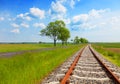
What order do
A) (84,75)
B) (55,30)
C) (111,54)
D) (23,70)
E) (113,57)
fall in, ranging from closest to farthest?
(84,75) < (23,70) < (113,57) < (111,54) < (55,30)

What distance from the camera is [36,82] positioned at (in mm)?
8492

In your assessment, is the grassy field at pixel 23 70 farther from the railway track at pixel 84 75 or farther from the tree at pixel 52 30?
the tree at pixel 52 30

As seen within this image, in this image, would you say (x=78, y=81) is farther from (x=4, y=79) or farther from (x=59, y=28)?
(x=59, y=28)

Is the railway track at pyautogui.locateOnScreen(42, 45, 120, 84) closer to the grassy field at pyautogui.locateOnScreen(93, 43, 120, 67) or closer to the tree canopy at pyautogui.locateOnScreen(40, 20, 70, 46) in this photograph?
the grassy field at pyautogui.locateOnScreen(93, 43, 120, 67)

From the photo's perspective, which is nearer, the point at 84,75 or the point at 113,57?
the point at 84,75

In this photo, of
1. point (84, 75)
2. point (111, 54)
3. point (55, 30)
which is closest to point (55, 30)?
point (55, 30)

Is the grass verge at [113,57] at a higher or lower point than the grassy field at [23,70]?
lower

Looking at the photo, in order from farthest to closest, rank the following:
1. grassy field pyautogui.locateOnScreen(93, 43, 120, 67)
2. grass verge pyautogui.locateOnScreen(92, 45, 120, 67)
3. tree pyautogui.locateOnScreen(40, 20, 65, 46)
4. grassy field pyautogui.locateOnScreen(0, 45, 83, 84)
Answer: tree pyautogui.locateOnScreen(40, 20, 65, 46), grassy field pyautogui.locateOnScreen(93, 43, 120, 67), grass verge pyautogui.locateOnScreen(92, 45, 120, 67), grassy field pyautogui.locateOnScreen(0, 45, 83, 84)

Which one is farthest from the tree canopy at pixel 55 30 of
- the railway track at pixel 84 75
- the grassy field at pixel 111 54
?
the railway track at pixel 84 75

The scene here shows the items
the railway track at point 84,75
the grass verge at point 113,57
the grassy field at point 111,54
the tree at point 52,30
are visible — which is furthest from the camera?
the tree at point 52,30

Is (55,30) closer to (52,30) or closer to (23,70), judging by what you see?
(52,30)

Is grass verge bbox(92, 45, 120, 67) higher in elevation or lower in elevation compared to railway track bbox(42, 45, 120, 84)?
lower

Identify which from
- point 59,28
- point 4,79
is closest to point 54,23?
point 59,28

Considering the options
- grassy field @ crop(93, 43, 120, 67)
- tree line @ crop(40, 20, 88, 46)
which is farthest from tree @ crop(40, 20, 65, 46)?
grassy field @ crop(93, 43, 120, 67)
